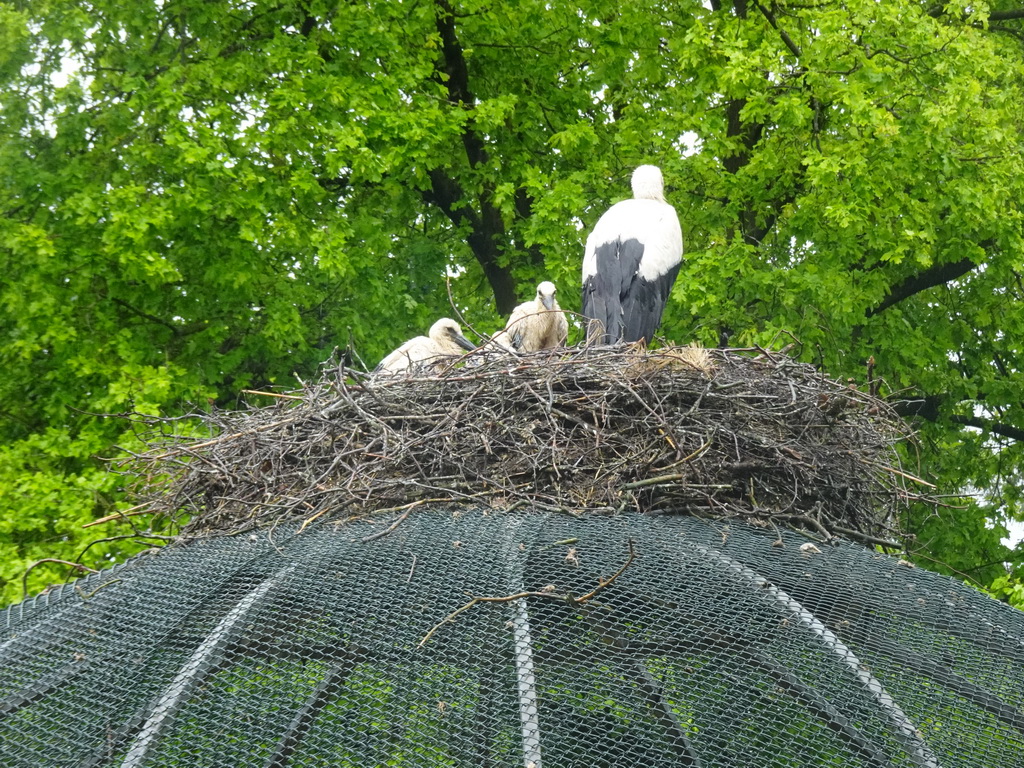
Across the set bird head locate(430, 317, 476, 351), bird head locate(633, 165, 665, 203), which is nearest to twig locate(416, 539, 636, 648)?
bird head locate(430, 317, 476, 351)

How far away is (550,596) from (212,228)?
689 centimetres

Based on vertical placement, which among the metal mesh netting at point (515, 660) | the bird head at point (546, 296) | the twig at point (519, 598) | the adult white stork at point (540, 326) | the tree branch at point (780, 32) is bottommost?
the metal mesh netting at point (515, 660)

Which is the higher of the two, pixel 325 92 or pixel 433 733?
pixel 325 92

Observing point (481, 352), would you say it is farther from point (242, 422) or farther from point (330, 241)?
point (330, 241)

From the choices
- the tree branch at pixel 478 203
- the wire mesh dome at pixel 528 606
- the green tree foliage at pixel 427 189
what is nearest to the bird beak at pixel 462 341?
the green tree foliage at pixel 427 189

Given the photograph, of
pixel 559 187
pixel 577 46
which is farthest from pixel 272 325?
pixel 577 46

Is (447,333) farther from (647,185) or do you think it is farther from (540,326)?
(647,185)

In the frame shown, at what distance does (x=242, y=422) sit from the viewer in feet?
16.8

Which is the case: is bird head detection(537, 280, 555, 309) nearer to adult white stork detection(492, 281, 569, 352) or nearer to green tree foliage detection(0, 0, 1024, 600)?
adult white stork detection(492, 281, 569, 352)

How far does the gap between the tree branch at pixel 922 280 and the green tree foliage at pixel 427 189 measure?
4 centimetres

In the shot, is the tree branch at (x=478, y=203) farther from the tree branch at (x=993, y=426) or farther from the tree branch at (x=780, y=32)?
the tree branch at (x=993, y=426)

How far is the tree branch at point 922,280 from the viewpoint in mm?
10828

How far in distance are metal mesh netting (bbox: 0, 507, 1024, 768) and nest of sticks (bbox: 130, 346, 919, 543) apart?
0.99ft

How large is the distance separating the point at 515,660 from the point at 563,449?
1.21 m
